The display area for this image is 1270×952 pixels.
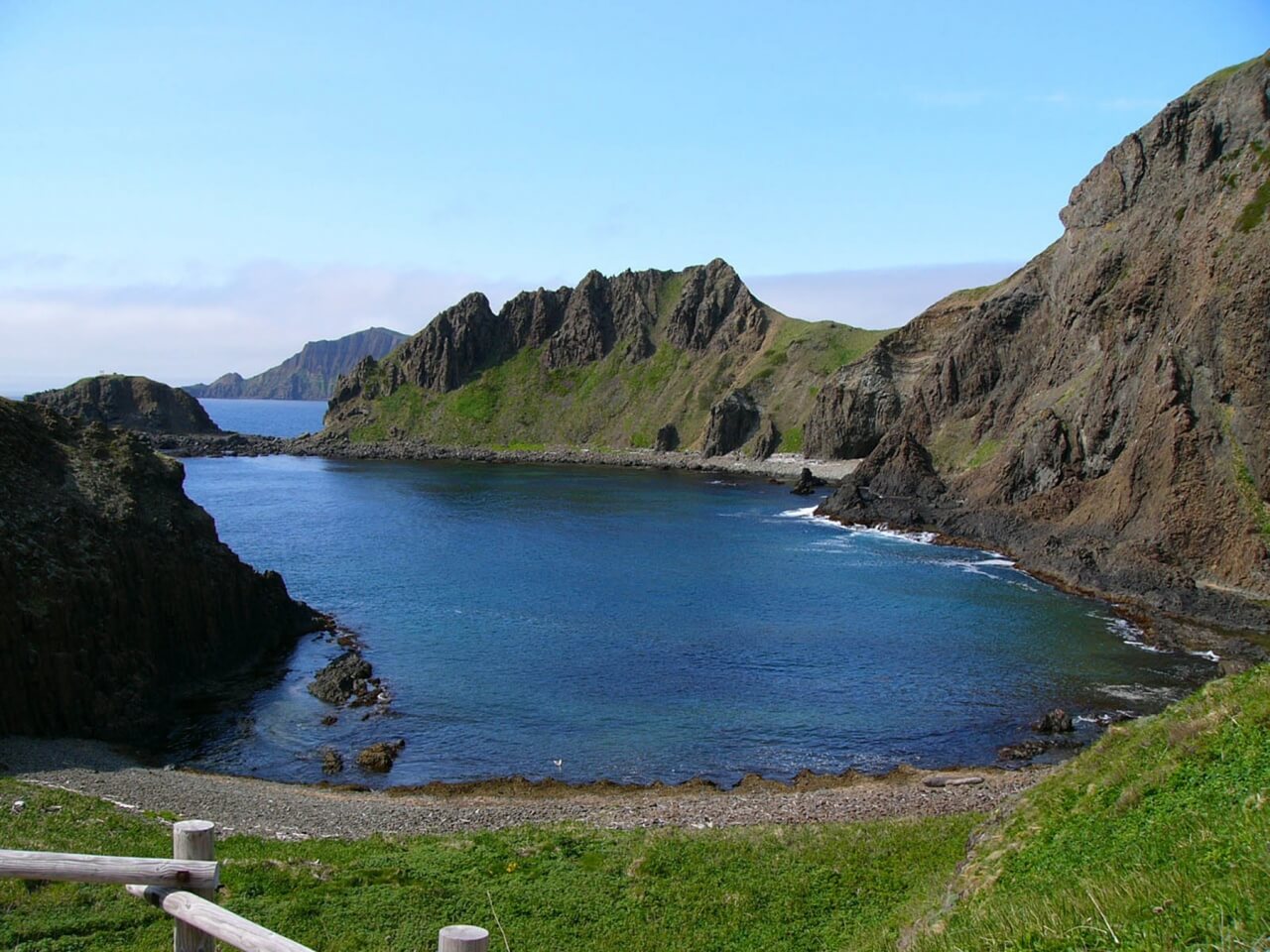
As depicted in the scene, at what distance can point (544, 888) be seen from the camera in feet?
65.2

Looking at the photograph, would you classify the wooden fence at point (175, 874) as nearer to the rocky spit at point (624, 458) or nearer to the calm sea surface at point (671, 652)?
the calm sea surface at point (671, 652)

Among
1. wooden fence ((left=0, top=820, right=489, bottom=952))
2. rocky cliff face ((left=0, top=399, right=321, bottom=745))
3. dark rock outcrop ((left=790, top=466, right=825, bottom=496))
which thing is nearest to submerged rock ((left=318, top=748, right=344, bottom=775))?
rocky cliff face ((left=0, top=399, right=321, bottom=745))

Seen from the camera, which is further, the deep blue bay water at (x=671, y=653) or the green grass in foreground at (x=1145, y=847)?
the deep blue bay water at (x=671, y=653)

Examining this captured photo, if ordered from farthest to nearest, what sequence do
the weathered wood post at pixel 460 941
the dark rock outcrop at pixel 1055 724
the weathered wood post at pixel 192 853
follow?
the dark rock outcrop at pixel 1055 724, the weathered wood post at pixel 192 853, the weathered wood post at pixel 460 941

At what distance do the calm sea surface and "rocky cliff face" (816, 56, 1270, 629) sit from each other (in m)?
7.90

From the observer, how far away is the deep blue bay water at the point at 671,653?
40.3 m

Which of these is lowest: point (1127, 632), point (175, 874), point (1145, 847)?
point (1127, 632)

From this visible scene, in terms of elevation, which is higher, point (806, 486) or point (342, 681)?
point (806, 486)

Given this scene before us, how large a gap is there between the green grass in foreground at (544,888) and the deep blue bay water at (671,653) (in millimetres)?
13684

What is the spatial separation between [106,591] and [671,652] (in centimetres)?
2891

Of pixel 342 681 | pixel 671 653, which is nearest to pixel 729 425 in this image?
pixel 671 653

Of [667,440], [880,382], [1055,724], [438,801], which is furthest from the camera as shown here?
[667,440]

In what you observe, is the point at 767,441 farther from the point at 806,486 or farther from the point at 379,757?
the point at 379,757

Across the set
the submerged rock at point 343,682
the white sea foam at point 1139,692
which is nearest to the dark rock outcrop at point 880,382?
the white sea foam at point 1139,692
